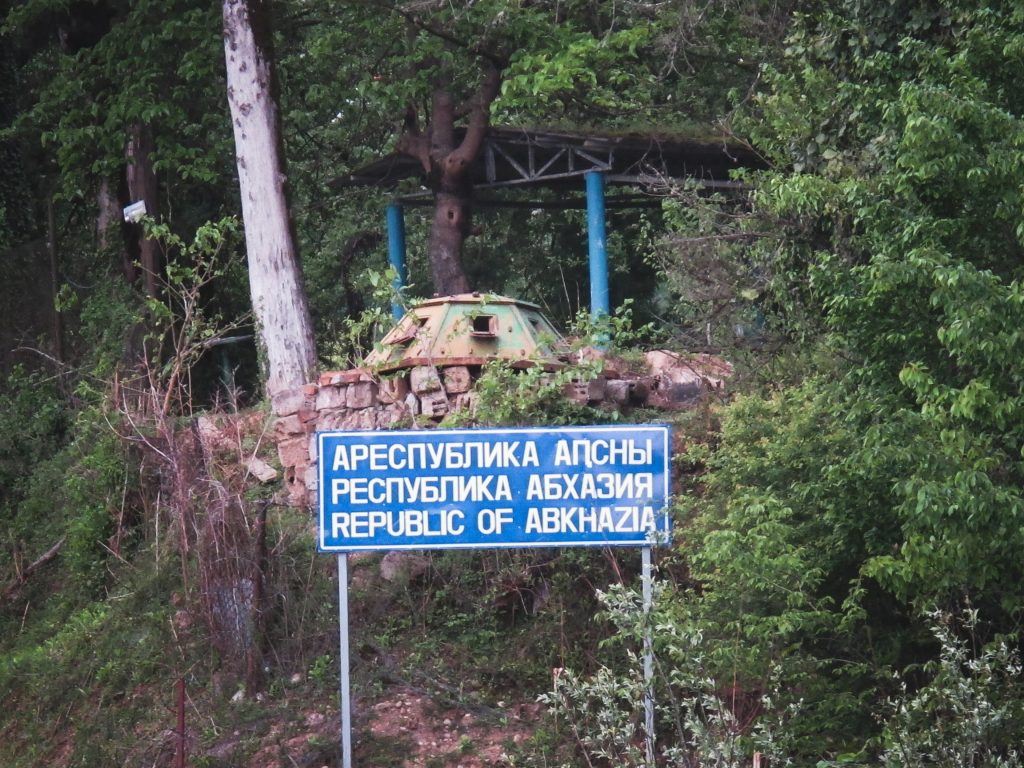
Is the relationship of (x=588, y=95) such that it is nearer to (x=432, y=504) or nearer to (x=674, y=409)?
(x=674, y=409)

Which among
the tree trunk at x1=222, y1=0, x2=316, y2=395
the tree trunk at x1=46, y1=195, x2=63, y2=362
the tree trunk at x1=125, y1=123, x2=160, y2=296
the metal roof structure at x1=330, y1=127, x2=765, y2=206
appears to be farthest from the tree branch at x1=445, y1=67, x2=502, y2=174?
the tree trunk at x1=46, y1=195, x2=63, y2=362

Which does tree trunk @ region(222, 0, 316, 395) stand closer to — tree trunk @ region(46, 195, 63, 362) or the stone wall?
the stone wall

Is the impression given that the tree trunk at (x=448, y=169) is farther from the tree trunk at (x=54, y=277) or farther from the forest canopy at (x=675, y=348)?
the tree trunk at (x=54, y=277)

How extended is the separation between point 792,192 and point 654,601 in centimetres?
252

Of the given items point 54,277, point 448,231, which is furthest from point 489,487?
point 54,277

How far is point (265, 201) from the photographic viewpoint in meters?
15.2

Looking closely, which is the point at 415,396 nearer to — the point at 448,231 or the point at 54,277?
the point at 448,231

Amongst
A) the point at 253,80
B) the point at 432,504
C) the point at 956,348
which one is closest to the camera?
the point at 956,348

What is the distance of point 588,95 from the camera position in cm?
1736

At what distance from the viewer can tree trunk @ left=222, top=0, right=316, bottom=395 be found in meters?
15.1

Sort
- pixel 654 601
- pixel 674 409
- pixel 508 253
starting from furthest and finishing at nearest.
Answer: pixel 508 253 < pixel 674 409 < pixel 654 601

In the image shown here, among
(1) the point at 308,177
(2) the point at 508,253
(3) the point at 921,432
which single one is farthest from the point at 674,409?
(2) the point at 508,253

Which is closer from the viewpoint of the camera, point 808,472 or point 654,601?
point 654,601

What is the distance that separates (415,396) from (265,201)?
15.9 feet
